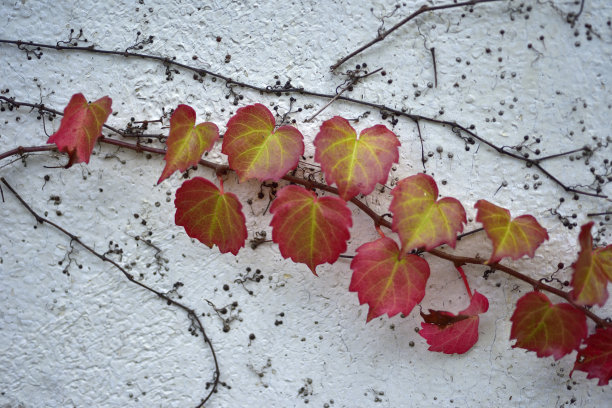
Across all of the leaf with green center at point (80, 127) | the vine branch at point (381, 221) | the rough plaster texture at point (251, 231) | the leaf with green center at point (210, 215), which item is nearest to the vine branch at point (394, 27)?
the rough plaster texture at point (251, 231)

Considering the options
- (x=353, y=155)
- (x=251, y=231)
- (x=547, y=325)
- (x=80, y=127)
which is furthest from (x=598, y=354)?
(x=80, y=127)

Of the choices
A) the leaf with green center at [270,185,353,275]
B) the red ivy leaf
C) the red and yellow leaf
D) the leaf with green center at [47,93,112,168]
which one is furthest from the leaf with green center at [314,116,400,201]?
the red and yellow leaf

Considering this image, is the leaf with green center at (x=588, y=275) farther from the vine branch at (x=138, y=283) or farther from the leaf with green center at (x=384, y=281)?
the vine branch at (x=138, y=283)

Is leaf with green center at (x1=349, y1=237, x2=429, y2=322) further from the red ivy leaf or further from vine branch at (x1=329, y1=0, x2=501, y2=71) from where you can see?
vine branch at (x1=329, y1=0, x2=501, y2=71)

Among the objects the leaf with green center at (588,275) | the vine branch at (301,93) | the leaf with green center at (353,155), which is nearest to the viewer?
the leaf with green center at (588,275)

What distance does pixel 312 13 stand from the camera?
3.56ft

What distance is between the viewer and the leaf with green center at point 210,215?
993 millimetres

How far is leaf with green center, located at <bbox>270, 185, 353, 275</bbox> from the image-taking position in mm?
960

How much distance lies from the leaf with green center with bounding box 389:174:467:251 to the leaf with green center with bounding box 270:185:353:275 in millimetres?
114

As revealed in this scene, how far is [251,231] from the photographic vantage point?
3.63ft

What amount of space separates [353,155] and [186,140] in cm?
37

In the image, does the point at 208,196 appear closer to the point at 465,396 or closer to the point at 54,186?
the point at 54,186

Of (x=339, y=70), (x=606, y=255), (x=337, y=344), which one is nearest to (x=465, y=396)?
(x=337, y=344)

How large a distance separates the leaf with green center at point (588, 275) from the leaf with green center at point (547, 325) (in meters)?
0.09
